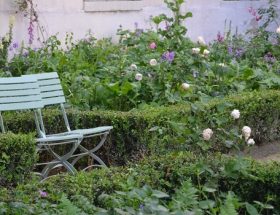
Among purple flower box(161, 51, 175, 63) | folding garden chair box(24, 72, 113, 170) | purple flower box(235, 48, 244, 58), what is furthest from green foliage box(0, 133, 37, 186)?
purple flower box(235, 48, 244, 58)

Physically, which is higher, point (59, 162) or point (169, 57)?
point (169, 57)

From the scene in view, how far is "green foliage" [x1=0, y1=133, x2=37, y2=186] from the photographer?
6.41 metres

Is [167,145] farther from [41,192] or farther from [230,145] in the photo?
[41,192]

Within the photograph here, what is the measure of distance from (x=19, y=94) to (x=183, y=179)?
227 centimetres

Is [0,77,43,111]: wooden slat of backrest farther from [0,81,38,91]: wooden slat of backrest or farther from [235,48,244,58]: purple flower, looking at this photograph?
[235,48,244,58]: purple flower

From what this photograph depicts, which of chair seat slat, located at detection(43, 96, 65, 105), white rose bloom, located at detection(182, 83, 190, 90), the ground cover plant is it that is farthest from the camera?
white rose bloom, located at detection(182, 83, 190, 90)

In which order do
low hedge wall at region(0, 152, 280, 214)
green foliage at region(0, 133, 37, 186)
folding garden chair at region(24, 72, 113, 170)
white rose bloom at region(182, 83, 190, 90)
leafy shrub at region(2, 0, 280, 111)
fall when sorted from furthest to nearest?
1. leafy shrub at region(2, 0, 280, 111)
2. white rose bloom at region(182, 83, 190, 90)
3. folding garden chair at region(24, 72, 113, 170)
4. green foliage at region(0, 133, 37, 186)
5. low hedge wall at region(0, 152, 280, 214)

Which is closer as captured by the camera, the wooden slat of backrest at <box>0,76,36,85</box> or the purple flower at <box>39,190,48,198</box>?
the purple flower at <box>39,190,48,198</box>

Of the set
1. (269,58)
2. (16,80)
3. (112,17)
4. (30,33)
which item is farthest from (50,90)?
(112,17)

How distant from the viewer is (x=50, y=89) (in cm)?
786

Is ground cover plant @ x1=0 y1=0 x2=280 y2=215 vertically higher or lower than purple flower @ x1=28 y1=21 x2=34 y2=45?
lower

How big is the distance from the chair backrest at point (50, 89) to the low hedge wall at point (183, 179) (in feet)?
6.92

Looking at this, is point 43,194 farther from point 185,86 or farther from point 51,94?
point 185,86

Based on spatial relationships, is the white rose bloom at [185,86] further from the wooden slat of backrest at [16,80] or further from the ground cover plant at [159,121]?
the wooden slat of backrest at [16,80]
